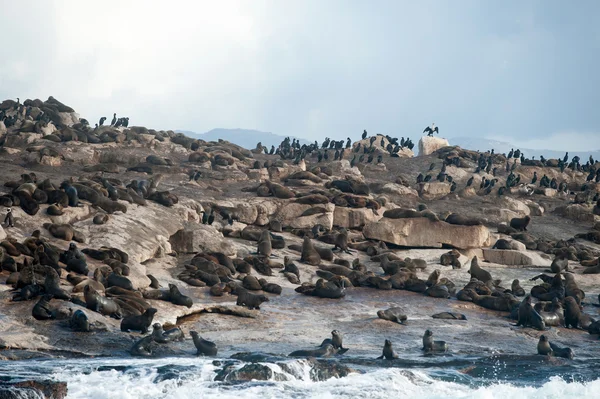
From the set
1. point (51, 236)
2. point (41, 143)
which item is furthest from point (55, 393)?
point (41, 143)

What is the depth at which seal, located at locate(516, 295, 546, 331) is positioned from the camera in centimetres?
1941

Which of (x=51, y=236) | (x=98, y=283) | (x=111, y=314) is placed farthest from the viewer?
(x=51, y=236)

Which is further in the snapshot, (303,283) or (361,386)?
(303,283)

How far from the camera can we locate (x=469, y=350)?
54.5 feet

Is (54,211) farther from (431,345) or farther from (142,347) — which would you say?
(431,345)

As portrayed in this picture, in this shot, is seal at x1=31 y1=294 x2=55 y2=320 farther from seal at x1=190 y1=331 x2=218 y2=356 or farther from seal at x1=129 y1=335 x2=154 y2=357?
seal at x1=190 y1=331 x2=218 y2=356

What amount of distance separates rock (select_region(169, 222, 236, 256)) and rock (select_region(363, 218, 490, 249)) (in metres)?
7.57

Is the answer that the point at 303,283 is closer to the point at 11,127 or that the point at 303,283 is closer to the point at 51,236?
the point at 51,236

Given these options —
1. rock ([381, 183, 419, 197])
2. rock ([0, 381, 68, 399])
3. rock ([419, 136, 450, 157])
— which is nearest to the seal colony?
rock ([381, 183, 419, 197])

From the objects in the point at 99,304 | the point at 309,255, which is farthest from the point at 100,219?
the point at 99,304

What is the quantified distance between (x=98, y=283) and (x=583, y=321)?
1214cm

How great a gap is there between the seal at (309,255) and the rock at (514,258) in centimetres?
761

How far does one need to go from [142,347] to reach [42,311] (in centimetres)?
232

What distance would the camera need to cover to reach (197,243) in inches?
982
